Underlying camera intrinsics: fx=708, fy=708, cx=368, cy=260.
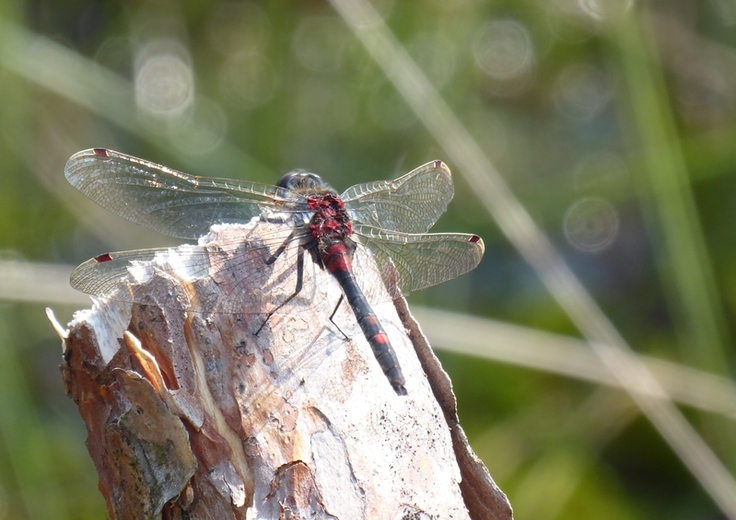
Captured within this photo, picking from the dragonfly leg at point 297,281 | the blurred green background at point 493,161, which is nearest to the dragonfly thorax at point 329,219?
the dragonfly leg at point 297,281

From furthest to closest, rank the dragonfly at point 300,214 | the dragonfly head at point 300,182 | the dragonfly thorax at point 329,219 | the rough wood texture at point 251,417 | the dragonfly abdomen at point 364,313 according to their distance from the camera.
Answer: the dragonfly head at point 300,182, the dragonfly thorax at point 329,219, the dragonfly at point 300,214, the dragonfly abdomen at point 364,313, the rough wood texture at point 251,417

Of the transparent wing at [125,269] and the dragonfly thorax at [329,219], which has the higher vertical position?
the dragonfly thorax at [329,219]

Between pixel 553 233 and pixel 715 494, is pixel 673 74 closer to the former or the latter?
pixel 553 233

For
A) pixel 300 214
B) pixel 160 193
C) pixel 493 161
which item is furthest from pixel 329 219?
pixel 493 161

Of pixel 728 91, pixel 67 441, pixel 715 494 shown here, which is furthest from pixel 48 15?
pixel 715 494

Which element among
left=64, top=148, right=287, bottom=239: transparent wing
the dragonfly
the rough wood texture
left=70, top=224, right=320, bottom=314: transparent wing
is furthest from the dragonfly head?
the rough wood texture

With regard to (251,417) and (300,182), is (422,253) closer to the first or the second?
(300,182)

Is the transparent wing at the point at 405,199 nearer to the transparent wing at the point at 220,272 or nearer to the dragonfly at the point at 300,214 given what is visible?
the dragonfly at the point at 300,214
